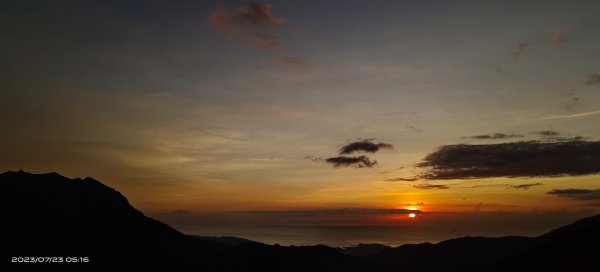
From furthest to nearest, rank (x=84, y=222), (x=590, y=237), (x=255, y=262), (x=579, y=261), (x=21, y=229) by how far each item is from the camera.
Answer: (x=255, y=262) < (x=84, y=222) < (x=21, y=229) < (x=590, y=237) < (x=579, y=261)

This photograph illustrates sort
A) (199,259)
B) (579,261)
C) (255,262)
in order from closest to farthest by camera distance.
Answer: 1. (579,261)
2. (199,259)
3. (255,262)

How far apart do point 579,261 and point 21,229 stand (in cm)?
16677

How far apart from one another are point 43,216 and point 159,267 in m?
45.2

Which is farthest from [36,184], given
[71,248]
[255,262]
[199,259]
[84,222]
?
[255,262]

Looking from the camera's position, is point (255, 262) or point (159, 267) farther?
point (255, 262)

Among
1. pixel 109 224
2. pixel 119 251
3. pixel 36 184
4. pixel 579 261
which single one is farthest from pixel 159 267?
pixel 579 261

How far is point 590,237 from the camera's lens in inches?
4331

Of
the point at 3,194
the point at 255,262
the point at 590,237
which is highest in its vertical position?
the point at 3,194

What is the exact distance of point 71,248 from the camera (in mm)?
143250

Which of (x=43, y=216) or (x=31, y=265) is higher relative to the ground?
(x=43, y=216)

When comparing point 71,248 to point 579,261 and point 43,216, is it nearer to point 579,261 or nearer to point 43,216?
point 43,216

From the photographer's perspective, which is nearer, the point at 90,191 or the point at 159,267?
the point at 159,267

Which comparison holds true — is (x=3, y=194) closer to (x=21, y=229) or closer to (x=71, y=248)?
(x=21, y=229)

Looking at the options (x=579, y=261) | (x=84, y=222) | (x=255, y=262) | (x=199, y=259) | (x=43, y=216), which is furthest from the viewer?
(x=255, y=262)
